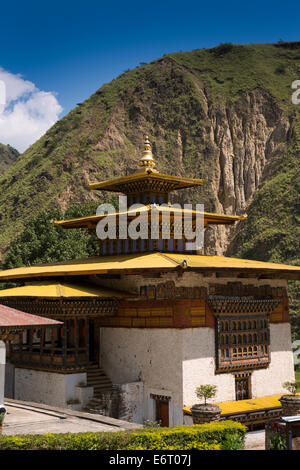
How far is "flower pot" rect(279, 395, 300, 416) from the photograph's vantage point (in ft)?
54.9

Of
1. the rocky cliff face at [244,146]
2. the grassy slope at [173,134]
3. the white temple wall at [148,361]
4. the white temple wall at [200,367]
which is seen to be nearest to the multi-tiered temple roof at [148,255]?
the white temple wall at [200,367]

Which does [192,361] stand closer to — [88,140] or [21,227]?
[21,227]

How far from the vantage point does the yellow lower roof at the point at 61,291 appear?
56.6ft

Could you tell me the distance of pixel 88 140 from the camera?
2628 inches

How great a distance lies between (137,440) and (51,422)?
425 cm

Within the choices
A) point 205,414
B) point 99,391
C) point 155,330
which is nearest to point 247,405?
point 205,414

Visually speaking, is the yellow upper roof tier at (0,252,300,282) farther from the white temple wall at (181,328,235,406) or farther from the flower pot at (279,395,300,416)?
the flower pot at (279,395,300,416)

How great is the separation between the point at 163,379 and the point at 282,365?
535cm

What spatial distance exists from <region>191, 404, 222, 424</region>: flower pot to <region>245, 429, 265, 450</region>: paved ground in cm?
246

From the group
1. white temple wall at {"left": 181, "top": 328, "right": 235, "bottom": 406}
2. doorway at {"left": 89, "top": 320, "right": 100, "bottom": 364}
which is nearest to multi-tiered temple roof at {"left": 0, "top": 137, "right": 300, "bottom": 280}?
doorway at {"left": 89, "top": 320, "right": 100, "bottom": 364}

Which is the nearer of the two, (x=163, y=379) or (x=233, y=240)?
(x=163, y=379)

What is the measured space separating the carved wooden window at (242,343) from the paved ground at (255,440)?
85.4 inches

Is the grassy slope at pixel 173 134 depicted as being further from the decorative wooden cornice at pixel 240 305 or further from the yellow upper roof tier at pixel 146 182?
the decorative wooden cornice at pixel 240 305
